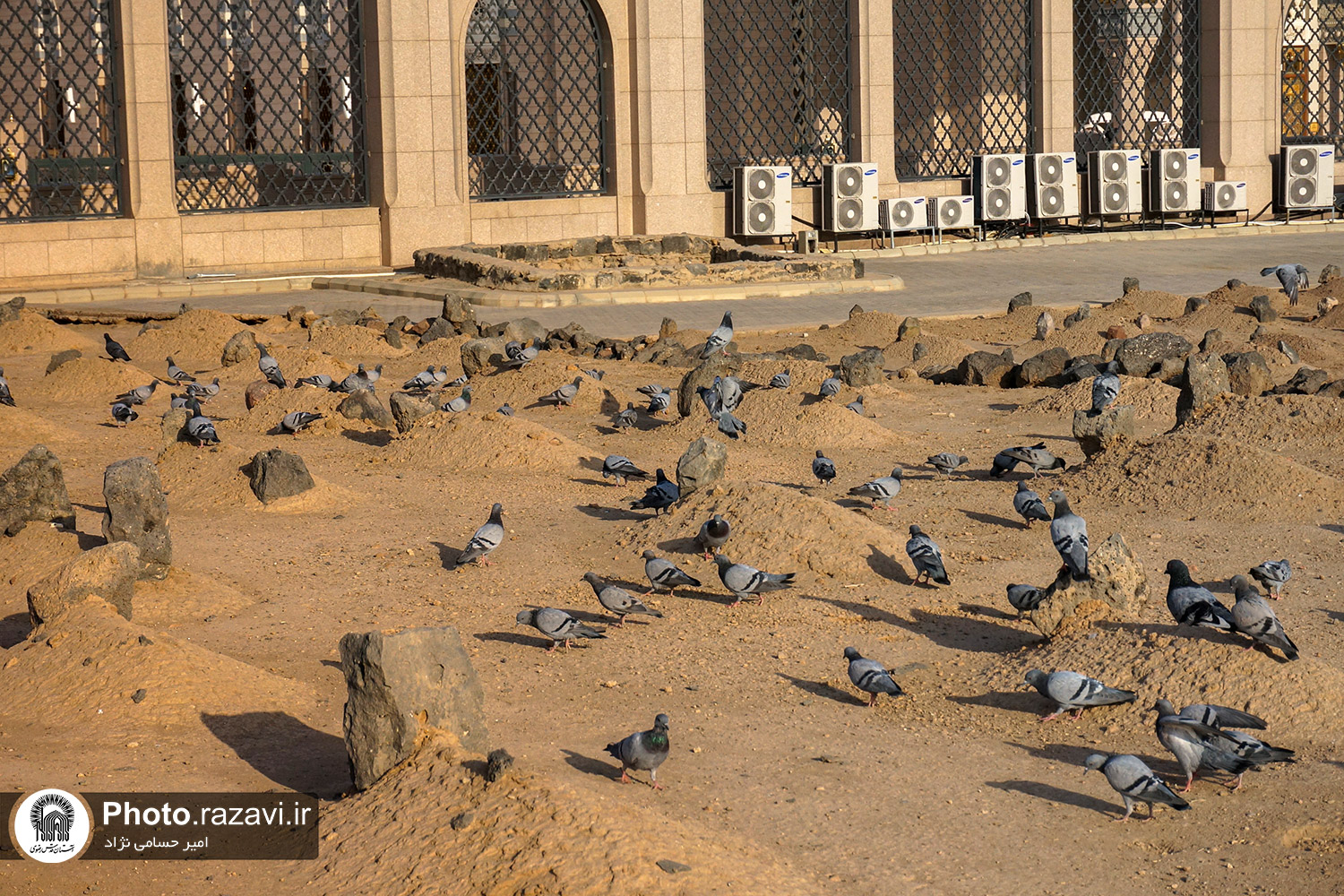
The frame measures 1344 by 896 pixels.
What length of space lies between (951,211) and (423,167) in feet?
30.0

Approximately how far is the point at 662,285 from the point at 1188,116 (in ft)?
47.5

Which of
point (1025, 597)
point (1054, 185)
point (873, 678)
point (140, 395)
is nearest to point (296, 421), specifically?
point (140, 395)

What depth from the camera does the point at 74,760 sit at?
19.5 ft

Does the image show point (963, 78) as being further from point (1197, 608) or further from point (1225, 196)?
point (1197, 608)

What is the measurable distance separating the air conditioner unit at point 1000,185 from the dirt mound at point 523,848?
76.1ft

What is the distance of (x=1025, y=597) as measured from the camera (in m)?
7.60

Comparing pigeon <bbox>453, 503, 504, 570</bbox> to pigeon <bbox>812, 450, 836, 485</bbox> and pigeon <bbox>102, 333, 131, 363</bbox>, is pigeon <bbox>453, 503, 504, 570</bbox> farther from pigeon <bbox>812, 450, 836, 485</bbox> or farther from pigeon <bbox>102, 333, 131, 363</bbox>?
pigeon <bbox>102, 333, 131, 363</bbox>

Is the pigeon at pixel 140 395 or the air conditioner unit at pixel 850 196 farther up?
the air conditioner unit at pixel 850 196

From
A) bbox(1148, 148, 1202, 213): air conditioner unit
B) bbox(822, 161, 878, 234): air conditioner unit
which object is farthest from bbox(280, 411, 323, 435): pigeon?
bbox(1148, 148, 1202, 213): air conditioner unit

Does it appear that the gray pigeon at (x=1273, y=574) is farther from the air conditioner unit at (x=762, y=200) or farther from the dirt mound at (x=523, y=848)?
the air conditioner unit at (x=762, y=200)

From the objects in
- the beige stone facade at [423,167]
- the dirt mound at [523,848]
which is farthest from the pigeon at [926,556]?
the beige stone facade at [423,167]

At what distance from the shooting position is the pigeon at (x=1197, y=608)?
265 inches

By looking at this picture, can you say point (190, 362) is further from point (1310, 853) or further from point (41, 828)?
point (1310, 853)

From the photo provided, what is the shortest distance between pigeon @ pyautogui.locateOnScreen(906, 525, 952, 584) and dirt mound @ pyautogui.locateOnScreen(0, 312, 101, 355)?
37.2 feet
